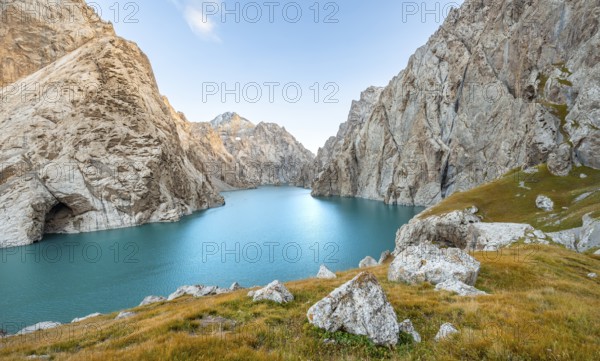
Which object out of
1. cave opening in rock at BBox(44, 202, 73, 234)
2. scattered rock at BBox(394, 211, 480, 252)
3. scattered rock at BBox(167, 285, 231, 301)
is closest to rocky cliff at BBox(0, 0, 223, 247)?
cave opening in rock at BBox(44, 202, 73, 234)

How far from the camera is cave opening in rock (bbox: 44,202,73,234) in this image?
88.6 m

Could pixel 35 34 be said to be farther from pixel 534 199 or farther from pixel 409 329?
pixel 534 199

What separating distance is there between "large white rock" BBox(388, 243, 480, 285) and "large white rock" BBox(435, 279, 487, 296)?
3.79 ft

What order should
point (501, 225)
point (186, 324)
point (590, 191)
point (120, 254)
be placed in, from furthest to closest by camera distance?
point (120, 254)
point (590, 191)
point (501, 225)
point (186, 324)

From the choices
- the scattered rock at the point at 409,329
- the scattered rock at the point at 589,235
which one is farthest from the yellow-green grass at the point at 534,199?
the scattered rock at the point at 409,329

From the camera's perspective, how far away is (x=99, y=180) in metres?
94.3

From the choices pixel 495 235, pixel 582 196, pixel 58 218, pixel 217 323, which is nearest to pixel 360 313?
pixel 217 323

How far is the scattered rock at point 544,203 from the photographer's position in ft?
151

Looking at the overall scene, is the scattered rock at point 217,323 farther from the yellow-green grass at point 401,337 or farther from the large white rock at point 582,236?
the large white rock at point 582,236

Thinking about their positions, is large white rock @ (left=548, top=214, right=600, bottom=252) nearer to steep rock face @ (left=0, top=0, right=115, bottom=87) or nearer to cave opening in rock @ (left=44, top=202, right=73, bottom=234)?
cave opening in rock @ (left=44, top=202, right=73, bottom=234)

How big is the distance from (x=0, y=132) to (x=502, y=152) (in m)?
167

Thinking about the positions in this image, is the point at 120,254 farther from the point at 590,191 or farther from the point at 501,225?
the point at 590,191

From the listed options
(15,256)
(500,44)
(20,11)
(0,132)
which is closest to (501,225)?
(15,256)

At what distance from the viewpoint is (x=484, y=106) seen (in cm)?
11119
